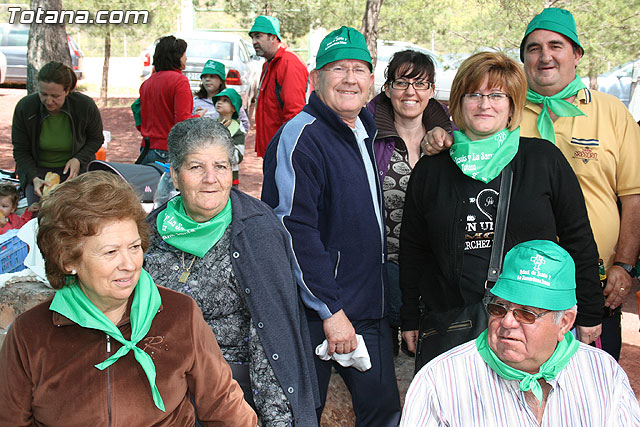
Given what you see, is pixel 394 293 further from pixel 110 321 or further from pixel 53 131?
pixel 53 131

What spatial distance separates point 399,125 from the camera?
3.63 m

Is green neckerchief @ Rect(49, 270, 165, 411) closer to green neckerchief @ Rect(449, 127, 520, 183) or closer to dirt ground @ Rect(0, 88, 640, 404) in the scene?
green neckerchief @ Rect(449, 127, 520, 183)

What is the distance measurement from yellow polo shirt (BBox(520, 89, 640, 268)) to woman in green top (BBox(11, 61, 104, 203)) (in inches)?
166

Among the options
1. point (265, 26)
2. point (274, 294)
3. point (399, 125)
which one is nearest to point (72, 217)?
point (274, 294)

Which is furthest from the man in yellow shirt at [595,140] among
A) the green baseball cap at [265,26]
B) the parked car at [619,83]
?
the parked car at [619,83]

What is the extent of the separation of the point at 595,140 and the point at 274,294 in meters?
1.72

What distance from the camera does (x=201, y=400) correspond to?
7.91 feet

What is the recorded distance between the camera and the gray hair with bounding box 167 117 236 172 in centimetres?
278

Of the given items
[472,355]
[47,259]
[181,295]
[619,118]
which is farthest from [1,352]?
[619,118]

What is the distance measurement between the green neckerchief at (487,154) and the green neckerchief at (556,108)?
0.53m

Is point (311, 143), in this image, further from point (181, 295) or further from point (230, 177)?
point (181, 295)

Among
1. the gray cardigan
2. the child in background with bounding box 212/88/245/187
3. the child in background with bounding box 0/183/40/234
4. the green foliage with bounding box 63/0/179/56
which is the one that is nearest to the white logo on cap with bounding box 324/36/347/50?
the gray cardigan

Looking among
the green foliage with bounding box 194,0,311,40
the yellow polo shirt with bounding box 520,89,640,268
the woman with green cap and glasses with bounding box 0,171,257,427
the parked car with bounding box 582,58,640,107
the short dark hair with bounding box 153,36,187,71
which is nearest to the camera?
the woman with green cap and glasses with bounding box 0,171,257,427

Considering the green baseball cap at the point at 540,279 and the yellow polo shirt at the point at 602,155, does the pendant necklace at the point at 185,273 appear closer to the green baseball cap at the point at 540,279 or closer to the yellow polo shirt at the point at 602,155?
the green baseball cap at the point at 540,279
